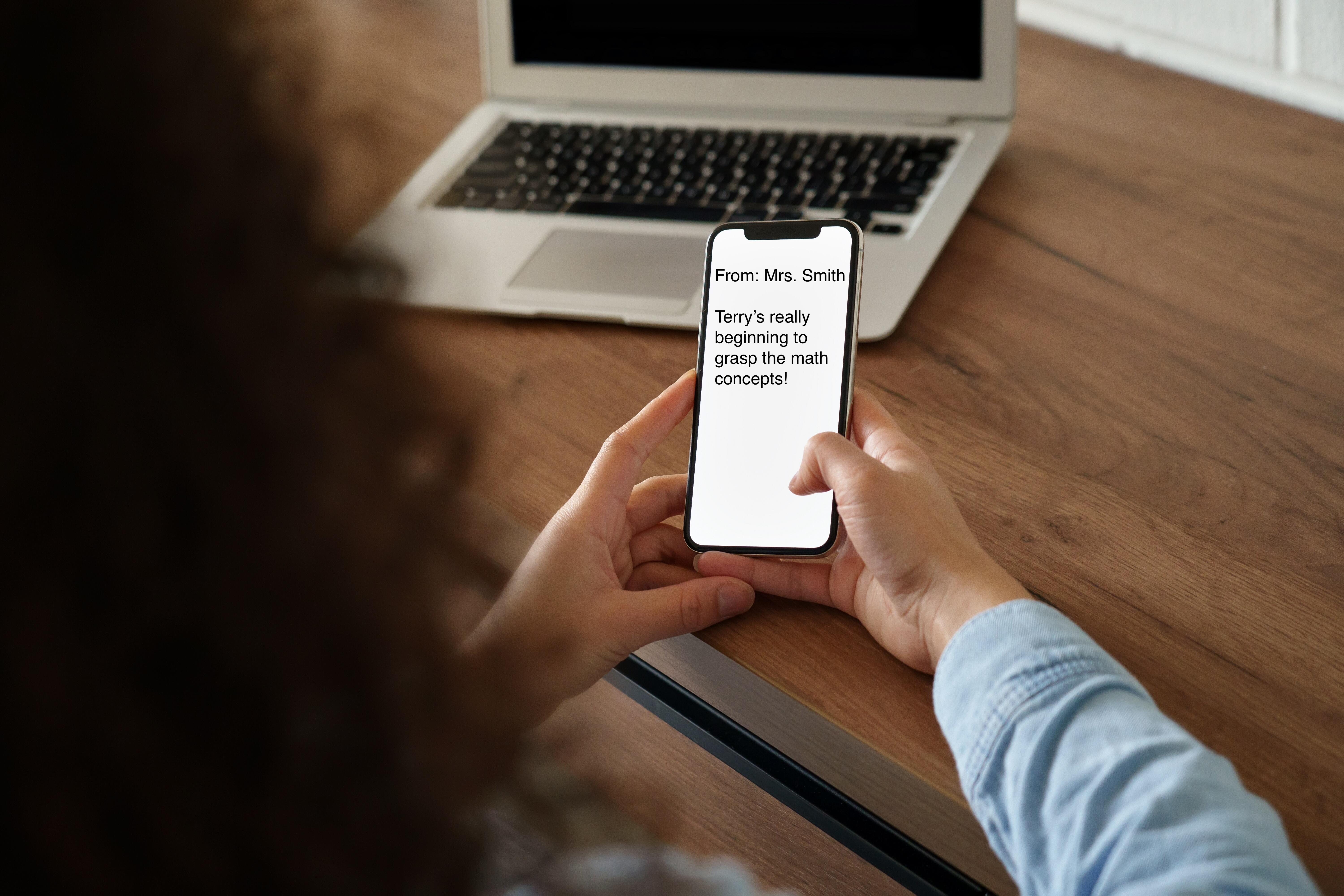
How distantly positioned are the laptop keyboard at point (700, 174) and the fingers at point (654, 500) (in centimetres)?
24

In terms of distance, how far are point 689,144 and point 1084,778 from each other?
1.89 feet

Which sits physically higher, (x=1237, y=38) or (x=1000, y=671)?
(x=1237, y=38)

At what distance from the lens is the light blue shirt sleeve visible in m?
0.35

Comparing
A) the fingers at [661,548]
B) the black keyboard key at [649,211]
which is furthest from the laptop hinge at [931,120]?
the fingers at [661,548]

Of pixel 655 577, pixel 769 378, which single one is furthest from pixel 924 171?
pixel 655 577

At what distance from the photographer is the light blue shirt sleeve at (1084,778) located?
354 millimetres

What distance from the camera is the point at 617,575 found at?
0.53 m

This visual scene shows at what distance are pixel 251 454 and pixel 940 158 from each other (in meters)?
0.64

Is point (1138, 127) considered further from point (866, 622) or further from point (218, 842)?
point (218, 842)

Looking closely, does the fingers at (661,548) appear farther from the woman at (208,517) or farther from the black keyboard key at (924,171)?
the black keyboard key at (924,171)

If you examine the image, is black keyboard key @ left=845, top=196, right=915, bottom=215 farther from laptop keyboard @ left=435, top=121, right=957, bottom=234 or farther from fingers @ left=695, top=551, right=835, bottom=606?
fingers @ left=695, top=551, right=835, bottom=606

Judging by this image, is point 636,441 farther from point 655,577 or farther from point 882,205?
point 882,205

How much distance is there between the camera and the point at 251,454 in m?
0.22

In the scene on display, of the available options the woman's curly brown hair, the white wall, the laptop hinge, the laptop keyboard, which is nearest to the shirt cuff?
the woman's curly brown hair
